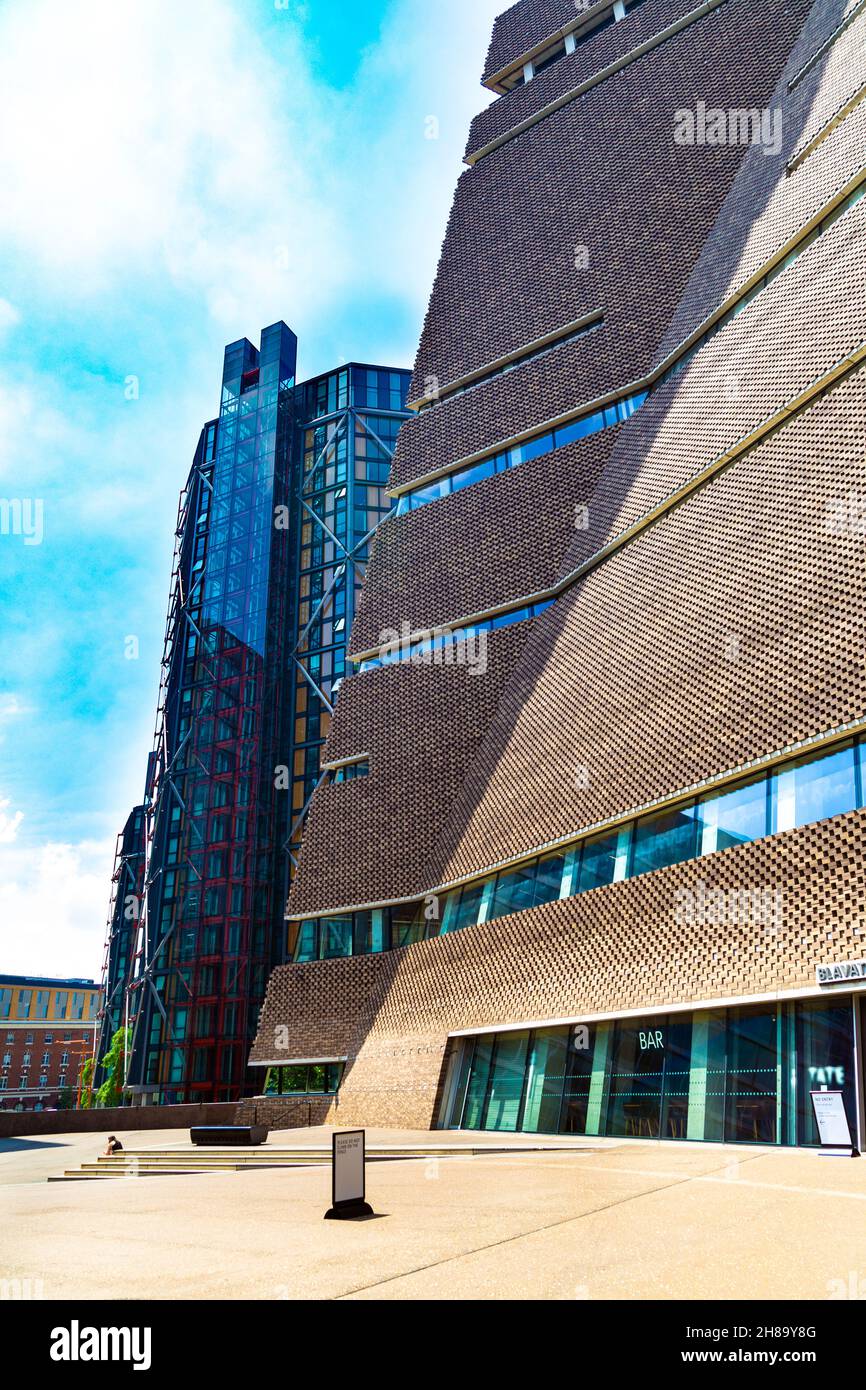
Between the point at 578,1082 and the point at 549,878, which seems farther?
the point at 549,878

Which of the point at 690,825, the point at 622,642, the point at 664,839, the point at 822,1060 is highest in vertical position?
the point at 622,642

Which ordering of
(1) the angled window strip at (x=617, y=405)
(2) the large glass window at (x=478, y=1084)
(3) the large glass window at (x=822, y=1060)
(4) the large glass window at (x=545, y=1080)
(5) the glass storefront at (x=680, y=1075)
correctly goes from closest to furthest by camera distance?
(3) the large glass window at (x=822, y=1060), (5) the glass storefront at (x=680, y=1075), (4) the large glass window at (x=545, y=1080), (1) the angled window strip at (x=617, y=405), (2) the large glass window at (x=478, y=1084)

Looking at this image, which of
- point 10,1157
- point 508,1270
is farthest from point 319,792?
point 508,1270

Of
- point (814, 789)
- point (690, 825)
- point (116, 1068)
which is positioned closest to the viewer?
point (814, 789)

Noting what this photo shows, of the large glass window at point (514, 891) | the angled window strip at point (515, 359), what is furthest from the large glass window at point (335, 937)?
the angled window strip at point (515, 359)

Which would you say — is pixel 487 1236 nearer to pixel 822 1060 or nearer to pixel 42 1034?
pixel 822 1060

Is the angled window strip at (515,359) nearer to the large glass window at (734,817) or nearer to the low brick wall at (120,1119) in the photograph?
the large glass window at (734,817)

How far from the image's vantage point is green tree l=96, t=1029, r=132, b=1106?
6228 cm

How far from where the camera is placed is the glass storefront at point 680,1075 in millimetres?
13992

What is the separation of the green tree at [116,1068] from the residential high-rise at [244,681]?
9.11 ft

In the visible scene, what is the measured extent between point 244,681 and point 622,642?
4449 cm

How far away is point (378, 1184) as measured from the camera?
38.5ft

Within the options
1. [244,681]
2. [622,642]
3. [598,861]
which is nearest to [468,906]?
[598,861]

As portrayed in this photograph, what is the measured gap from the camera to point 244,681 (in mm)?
63719
